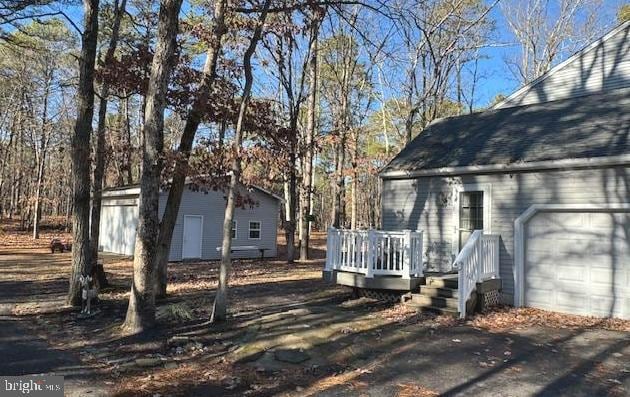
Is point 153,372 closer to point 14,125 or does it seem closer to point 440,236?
point 440,236

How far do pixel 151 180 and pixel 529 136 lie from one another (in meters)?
8.48

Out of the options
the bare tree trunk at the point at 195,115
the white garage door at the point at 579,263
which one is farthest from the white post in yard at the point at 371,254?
the bare tree trunk at the point at 195,115

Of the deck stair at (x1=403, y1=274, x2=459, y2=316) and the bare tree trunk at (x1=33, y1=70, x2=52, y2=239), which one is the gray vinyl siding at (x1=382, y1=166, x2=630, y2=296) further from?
the bare tree trunk at (x1=33, y1=70, x2=52, y2=239)

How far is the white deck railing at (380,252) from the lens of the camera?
31.2ft

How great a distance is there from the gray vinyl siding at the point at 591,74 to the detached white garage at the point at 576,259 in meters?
5.32

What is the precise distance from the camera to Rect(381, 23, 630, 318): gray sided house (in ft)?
28.7

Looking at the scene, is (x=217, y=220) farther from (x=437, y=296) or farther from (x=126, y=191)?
(x=437, y=296)

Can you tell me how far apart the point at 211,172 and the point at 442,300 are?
16.9ft

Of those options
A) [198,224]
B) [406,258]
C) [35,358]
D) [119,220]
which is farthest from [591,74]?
[119,220]

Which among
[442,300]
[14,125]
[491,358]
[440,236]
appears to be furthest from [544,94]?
[14,125]

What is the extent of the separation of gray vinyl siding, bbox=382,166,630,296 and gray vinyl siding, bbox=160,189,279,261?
9703 mm

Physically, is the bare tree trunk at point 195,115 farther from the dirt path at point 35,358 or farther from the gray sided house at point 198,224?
the gray sided house at point 198,224

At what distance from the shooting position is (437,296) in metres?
9.19

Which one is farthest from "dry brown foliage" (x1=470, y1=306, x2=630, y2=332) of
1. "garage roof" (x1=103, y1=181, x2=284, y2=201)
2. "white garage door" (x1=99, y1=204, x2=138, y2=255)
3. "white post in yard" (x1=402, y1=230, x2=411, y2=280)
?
"white garage door" (x1=99, y1=204, x2=138, y2=255)
